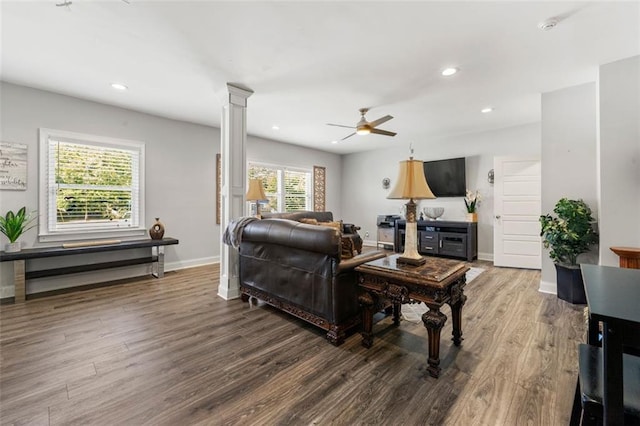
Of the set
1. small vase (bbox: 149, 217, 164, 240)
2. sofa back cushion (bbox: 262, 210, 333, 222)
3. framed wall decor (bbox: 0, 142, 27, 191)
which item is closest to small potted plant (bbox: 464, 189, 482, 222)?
sofa back cushion (bbox: 262, 210, 333, 222)

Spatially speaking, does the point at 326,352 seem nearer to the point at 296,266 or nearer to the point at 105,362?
the point at 296,266

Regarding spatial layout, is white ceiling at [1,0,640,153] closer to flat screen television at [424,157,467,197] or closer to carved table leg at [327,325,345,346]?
flat screen television at [424,157,467,197]

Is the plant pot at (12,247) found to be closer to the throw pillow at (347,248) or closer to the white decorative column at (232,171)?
the white decorative column at (232,171)

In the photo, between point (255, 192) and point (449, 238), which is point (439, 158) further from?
point (255, 192)

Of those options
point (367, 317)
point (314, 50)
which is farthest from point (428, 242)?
point (314, 50)

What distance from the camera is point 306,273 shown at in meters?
2.45

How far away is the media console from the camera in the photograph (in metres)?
5.35

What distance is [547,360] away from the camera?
6.50ft

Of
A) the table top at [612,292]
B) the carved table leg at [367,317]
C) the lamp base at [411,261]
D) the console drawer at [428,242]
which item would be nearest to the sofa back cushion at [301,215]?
the console drawer at [428,242]

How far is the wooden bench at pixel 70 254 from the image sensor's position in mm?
3203

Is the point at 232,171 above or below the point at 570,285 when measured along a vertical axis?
above

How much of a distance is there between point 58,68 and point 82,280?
2750 millimetres

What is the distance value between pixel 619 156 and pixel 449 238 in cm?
301

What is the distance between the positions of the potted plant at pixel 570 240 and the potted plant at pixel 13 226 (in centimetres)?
653
